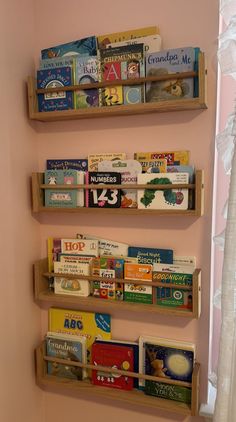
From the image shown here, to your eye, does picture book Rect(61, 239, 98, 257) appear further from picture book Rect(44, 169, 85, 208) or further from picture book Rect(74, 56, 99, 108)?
picture book Rect(74, 56, 99, 108)

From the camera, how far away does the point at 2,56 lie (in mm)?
1014

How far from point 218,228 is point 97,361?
0.60m

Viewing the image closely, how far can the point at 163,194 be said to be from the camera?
3.26ft

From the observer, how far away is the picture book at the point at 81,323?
45.4 inches

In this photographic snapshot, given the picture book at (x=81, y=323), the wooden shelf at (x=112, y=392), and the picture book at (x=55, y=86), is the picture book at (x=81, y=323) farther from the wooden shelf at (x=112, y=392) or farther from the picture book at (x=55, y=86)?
the picture book at (x=55, y=86)

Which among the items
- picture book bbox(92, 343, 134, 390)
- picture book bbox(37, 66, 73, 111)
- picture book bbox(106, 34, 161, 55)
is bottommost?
picture book bbox(92, 343, 134, 390)

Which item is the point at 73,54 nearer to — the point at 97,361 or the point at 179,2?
the point at 179,2

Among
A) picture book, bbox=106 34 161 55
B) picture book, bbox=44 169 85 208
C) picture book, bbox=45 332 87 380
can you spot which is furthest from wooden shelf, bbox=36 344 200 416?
picture book, bbox=106 34 161 55

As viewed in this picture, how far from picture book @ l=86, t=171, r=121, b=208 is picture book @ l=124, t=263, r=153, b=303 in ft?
0.67

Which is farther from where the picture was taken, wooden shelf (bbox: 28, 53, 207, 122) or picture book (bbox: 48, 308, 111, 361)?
picture book (bbox: 48, 308, 111, 361)

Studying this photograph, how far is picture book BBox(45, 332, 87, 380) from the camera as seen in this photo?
3.81 ft

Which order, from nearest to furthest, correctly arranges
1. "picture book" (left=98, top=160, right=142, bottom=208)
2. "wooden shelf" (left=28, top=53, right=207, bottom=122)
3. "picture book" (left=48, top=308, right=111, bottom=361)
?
"wooden shelf" (left=28, top=53, right=207, bottom=122) < "picture book" (left=98, top=160, right=142, bottom=208) < "picture book" (left=48, top=308, right=111, bottom=361)

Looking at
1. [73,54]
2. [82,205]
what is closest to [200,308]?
[82,205]

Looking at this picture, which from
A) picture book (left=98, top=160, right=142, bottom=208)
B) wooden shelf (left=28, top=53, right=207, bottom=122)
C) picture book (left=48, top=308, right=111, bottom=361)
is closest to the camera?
wooden shelf (left=28, top=53, right=207, bottom=122)
